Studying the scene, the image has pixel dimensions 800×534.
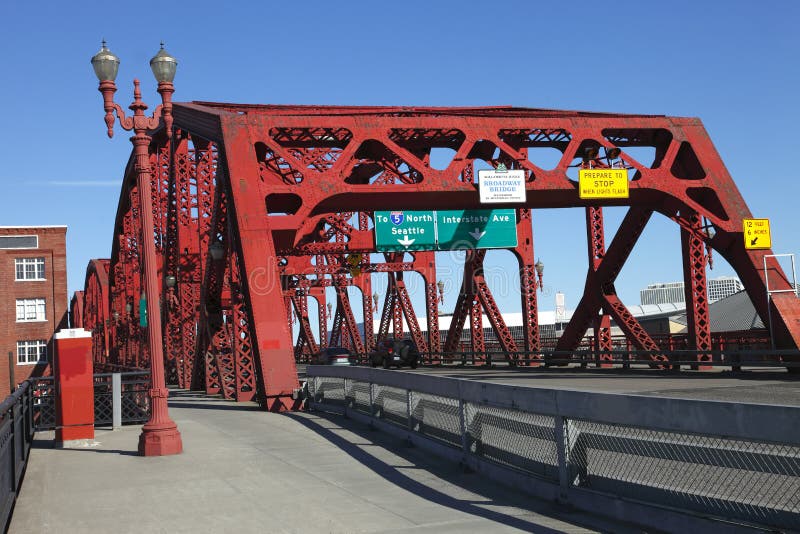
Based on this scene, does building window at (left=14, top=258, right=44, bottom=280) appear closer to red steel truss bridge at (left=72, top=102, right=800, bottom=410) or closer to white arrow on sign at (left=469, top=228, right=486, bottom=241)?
red steel truss bridge at (left=72, top=102, right=800, bottom=410)

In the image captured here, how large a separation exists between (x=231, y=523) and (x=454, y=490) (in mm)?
2799

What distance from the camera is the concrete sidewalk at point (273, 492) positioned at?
8.96m

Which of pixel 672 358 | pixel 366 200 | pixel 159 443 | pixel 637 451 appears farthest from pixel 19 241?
pixel 637 451

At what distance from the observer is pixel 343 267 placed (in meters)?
55.5

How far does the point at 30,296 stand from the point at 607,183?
6417 cm

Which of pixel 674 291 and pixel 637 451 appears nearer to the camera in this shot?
pixel 637 451

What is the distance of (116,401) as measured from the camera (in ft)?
61.4

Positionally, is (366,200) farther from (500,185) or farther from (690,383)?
(690,383)

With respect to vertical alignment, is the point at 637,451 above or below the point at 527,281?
below

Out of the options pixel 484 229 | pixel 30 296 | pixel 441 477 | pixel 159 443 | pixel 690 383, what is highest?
pixel 30 296

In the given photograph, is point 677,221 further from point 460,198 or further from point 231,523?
point 231,523

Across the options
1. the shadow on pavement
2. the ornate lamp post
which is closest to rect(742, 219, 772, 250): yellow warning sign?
the shadow on pavement

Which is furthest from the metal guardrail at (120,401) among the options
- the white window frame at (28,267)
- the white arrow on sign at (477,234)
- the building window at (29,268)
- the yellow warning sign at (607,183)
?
the building window at (29,268)

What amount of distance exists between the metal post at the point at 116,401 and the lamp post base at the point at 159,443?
465cm
